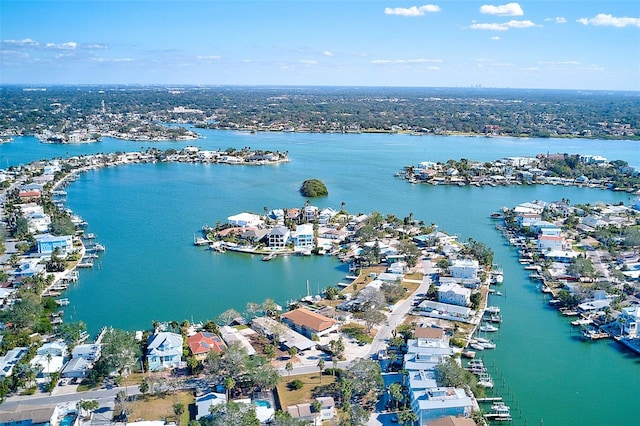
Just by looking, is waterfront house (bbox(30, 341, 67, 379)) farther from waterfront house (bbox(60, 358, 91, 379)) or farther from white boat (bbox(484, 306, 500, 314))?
white boat (bbox(484, 306, 500, 314))

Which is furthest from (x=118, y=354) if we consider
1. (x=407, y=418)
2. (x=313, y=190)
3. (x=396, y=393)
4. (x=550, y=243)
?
(x=313, y=190)

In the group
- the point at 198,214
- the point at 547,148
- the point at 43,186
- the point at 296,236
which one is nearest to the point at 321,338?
the point at 296,236

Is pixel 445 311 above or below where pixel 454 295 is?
below

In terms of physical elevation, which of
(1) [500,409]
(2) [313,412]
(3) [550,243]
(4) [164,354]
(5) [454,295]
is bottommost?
(1) [500,409]

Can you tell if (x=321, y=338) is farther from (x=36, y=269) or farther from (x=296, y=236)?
(x=36, y=269)

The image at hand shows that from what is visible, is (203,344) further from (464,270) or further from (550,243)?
(550,243)

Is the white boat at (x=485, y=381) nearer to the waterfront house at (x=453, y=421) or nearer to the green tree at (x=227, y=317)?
the waterfront house at (x=453, y=421)
